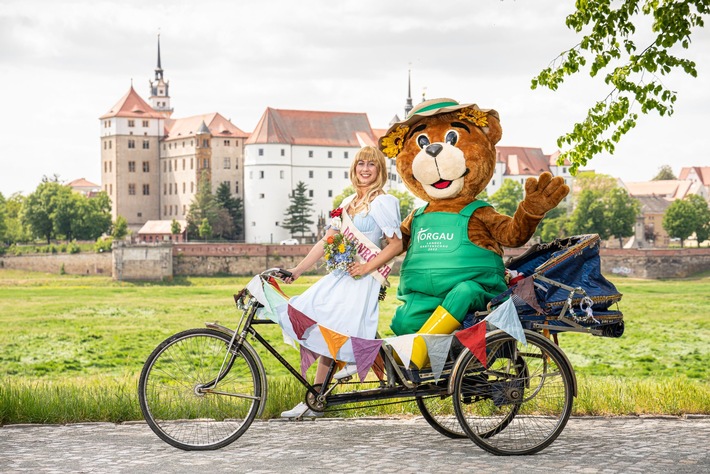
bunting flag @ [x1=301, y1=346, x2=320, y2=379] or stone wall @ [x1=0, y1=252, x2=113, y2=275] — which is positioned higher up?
bunting flag @ [x1=301, y1=346, x2=320, y2=379]

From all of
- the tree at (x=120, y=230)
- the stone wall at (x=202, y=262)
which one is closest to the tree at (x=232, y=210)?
the tree at (x=120, y=230)

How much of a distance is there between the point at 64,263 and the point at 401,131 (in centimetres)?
6980

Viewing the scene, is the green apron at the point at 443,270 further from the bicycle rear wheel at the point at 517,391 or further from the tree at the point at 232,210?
the tree at the point at 232,210

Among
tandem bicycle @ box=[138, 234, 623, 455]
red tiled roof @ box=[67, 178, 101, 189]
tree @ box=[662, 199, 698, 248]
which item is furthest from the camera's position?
red tiled roof @ box=[67, 178, 101, 189]

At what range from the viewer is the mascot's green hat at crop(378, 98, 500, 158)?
18.1 feet

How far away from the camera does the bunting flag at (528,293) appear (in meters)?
4.92

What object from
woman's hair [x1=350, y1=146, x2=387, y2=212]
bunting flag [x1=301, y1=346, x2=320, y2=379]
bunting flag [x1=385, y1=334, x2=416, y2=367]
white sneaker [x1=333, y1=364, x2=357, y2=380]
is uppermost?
woman's hair [x1=350, y1=146, x2=387, y2=212]

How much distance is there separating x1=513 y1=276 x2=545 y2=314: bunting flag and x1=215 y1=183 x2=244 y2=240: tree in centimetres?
8708

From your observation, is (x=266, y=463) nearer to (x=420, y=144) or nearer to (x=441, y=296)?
(x=441, y=296)

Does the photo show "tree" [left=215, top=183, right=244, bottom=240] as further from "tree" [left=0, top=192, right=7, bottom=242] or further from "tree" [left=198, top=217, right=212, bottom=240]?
"tree" [left=0, top=192, right=7, bottom=242]

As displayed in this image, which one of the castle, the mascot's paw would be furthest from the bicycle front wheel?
the castle

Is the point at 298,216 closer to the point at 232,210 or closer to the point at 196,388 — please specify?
the point at 232,210

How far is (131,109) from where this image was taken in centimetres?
10694

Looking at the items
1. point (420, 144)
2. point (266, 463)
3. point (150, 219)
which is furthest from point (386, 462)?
point (150, 219)
